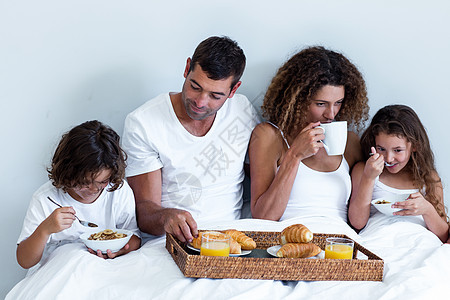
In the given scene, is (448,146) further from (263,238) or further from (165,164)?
(165,164)

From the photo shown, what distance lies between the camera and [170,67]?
1.98 meters

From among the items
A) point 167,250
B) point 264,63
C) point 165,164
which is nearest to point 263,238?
point 167,250

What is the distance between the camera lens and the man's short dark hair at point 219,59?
1672mm

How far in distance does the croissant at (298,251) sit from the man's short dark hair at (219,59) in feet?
1.97

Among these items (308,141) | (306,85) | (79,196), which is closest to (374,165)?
(308,141)

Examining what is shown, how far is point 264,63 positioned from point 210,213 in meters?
0.63

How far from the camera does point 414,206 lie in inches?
70.0

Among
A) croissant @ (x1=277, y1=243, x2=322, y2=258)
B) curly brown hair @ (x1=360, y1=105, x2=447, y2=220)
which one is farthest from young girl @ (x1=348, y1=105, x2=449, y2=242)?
croissant @ (x1=277, y1=243, x2=322, y2=258)

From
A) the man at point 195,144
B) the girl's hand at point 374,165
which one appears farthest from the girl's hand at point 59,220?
the girl's hand at point 374,165

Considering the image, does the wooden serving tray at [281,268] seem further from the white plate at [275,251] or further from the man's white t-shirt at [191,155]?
the man's white t-shirt at [191,155]

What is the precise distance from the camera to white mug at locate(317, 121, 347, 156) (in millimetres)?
1700

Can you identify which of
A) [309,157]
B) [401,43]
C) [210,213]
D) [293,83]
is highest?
[401,43]

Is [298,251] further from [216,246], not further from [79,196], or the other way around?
[79,196]

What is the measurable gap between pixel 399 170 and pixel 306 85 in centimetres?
48
